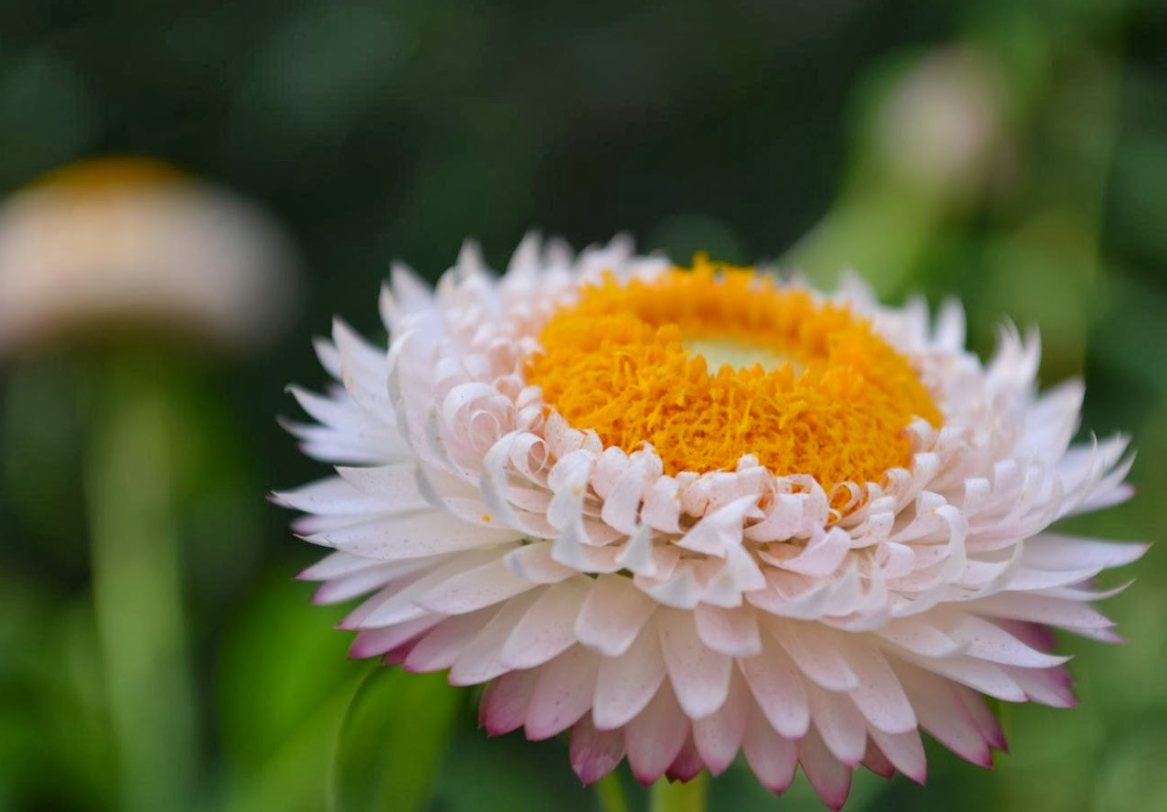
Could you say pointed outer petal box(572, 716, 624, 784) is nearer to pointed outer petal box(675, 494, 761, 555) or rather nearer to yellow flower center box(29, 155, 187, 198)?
pointed outer petal box(675, 494, 761, 555)

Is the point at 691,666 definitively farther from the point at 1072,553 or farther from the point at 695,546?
the point at 1072,553

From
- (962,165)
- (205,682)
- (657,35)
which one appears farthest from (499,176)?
(205,682)

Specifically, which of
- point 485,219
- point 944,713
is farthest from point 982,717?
point 485,219


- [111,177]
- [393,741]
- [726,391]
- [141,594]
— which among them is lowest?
[141,594]

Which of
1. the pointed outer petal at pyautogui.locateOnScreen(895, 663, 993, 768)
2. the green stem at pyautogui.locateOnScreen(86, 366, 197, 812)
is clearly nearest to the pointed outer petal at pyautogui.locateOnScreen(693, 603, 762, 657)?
the pointed outer petal at pyautogui.locateOnScreen(895, 663, 993, 768)

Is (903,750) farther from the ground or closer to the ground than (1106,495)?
closer to the ground

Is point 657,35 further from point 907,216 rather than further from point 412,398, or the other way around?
point 412,398
